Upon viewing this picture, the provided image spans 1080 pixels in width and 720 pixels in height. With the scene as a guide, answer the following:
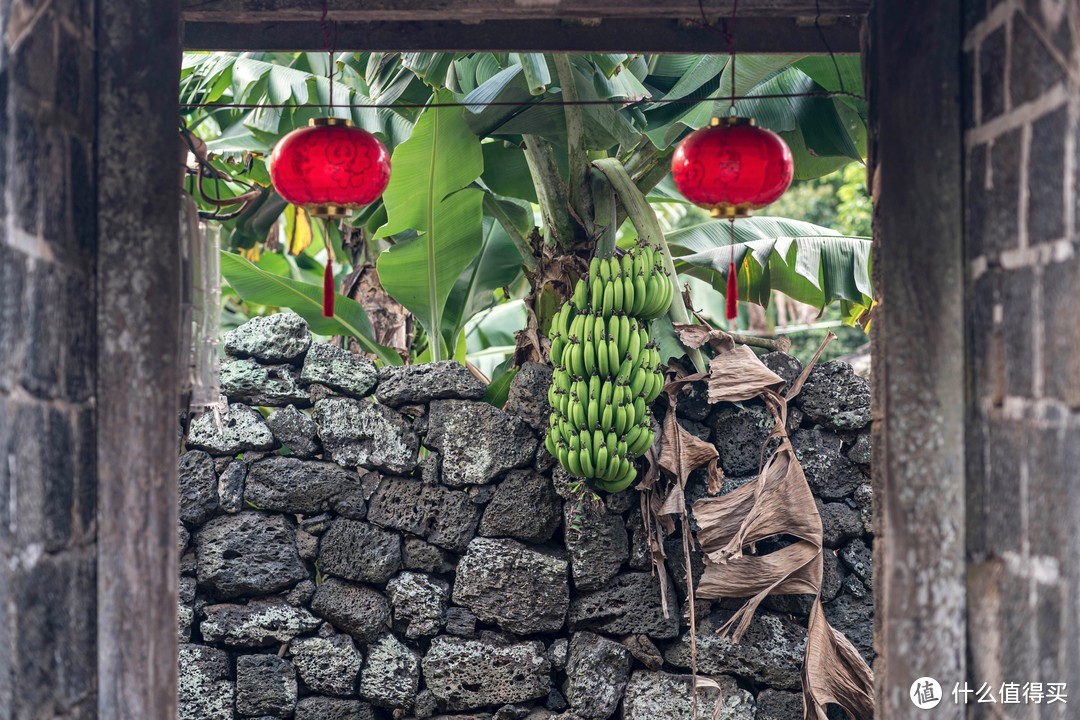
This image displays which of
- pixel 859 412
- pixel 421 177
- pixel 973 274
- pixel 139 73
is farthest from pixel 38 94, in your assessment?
pixel 859 412

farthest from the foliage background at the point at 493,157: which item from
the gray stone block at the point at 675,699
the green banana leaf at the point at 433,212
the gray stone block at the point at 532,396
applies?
the gray stone block at the point at 675,699

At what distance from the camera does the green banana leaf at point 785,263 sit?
5.61 meters

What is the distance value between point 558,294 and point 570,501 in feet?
3.30

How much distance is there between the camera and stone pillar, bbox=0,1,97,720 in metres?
2.15

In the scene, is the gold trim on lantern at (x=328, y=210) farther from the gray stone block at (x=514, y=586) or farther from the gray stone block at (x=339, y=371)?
the gray stone block at (x=514, y=586)

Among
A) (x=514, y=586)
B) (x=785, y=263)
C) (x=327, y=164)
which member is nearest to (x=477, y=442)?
(x=514, y=586)

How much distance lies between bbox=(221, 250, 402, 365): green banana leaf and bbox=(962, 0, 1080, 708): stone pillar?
12.3 feet

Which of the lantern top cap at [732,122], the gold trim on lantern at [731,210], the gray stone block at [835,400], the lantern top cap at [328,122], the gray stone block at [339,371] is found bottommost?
the gray stone block at [835,400]

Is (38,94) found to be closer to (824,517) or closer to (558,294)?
(558,294)

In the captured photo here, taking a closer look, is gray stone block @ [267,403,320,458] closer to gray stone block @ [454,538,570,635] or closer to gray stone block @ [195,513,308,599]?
gray stone block @ [195,513,308,599]

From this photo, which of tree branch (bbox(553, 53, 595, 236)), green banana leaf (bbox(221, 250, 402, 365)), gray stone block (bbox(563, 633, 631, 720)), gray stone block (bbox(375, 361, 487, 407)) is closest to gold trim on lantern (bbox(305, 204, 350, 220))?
tree branch (bbox(553, 53, 595, 236))

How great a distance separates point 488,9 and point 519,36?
48cm

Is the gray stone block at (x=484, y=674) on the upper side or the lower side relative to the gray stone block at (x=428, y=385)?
lower

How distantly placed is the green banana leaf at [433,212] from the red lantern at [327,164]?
1.65 meters
